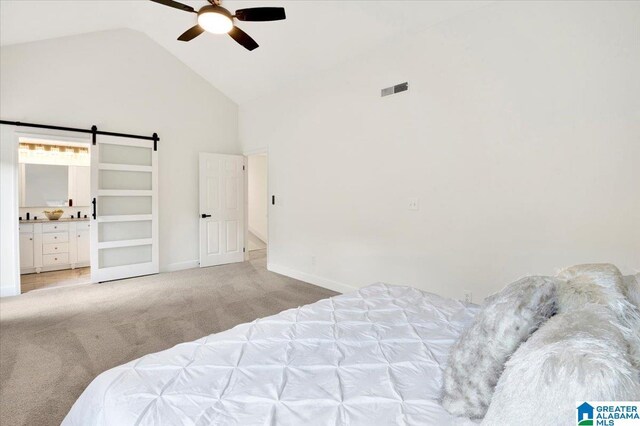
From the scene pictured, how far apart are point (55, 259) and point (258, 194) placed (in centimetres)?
433

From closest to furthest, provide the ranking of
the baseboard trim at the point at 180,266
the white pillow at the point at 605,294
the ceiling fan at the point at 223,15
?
1. the white pillow at the point at 605,294
2. the ceiling fan at the point at 223,15
3. the baseboard trim at the point at 180,266

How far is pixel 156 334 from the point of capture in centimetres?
293

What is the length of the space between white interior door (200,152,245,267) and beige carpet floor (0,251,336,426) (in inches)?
27.1

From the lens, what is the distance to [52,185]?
5660mm

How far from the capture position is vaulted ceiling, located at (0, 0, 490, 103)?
3256 millimetres

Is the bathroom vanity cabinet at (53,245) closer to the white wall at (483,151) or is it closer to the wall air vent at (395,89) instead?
the white wall at (483,151)

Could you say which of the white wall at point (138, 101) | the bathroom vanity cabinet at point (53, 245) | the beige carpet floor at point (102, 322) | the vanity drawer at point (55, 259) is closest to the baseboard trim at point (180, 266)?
the white wall at point (138, 101)

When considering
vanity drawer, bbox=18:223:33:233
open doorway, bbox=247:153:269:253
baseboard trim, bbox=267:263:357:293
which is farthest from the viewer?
open doorway, bbox=247:153:269:253

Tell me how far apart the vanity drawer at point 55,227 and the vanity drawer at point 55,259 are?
0.43 metres

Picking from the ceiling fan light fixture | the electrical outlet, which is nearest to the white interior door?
the ceiling fan light fixture

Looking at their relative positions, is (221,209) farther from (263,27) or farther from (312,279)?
(263,27)

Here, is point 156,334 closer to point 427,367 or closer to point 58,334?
point 58,334

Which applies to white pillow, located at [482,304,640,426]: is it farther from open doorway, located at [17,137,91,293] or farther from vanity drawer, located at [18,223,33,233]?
vanity drawer, located at [18,223,33,233]

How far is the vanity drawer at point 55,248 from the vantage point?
5.26 meters
